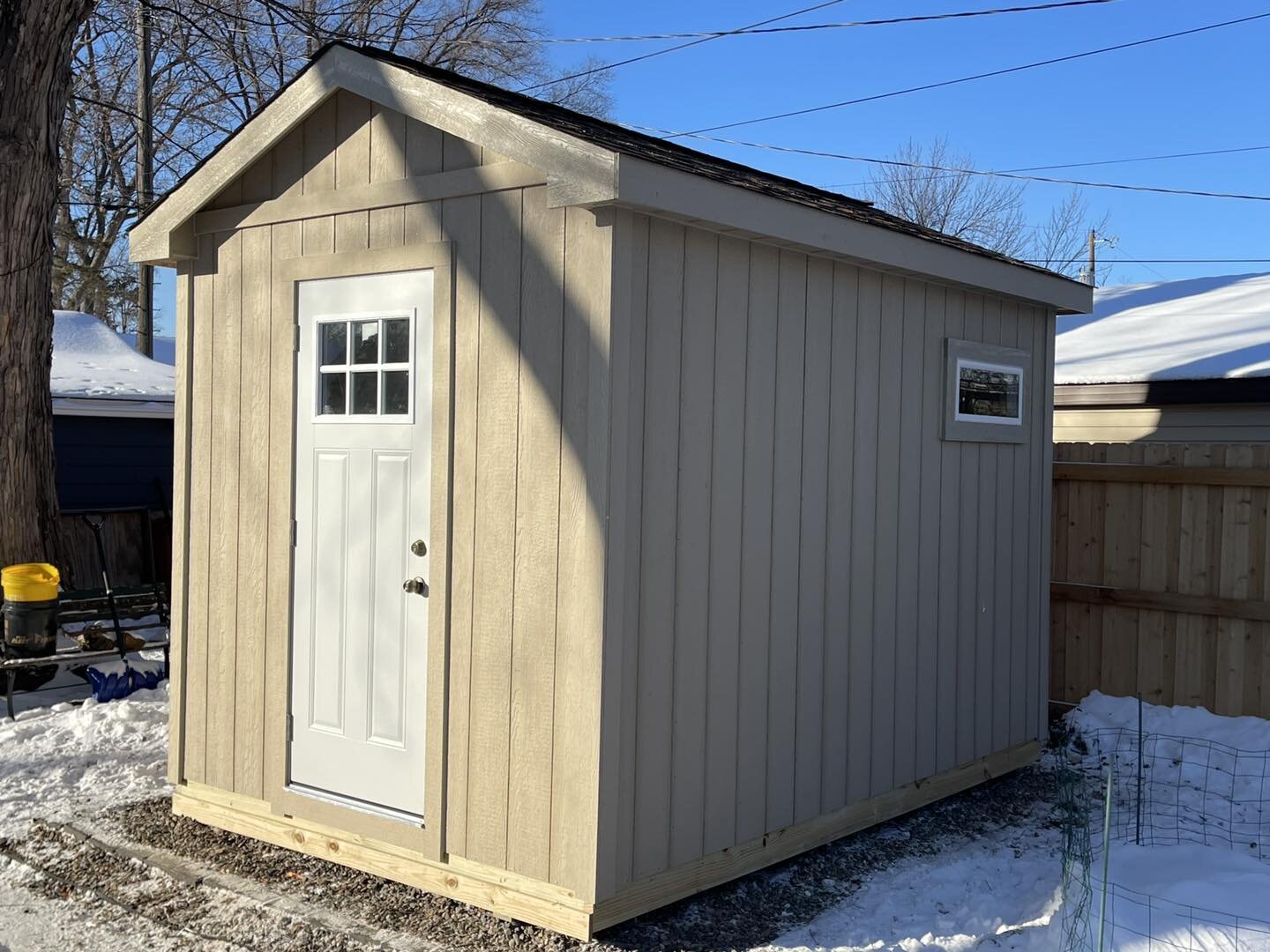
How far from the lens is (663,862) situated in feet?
14.2

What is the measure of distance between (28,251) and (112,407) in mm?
3543

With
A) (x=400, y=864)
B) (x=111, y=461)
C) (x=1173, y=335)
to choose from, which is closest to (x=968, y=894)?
(x=400, y=864)

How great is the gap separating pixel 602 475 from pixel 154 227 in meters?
2.66

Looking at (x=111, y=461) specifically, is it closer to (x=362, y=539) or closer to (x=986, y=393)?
(x=362, y=539)

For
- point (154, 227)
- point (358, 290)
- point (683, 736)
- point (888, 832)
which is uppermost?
point (154, 227)

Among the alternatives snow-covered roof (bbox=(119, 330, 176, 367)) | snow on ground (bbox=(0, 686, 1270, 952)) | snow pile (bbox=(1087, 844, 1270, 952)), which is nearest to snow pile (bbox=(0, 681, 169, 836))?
snow on ground (bbox=(0, 686, 1270, 952))

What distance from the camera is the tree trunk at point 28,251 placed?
8.18 meters

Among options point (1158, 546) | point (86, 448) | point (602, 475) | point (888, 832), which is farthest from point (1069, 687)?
point (86, 448)

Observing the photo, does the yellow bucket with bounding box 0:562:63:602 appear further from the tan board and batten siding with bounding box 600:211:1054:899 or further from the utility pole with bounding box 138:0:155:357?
the utility pole with bounding box 138:0:155:357

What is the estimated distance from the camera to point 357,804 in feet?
15.6

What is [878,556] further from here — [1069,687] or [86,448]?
[86,448]

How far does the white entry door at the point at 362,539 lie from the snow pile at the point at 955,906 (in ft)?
5.27

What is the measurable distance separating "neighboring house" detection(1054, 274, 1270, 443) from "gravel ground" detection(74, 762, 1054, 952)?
14.0ft

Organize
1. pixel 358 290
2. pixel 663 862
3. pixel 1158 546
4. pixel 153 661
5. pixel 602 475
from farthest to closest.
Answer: pixel 153 661 → pixel 1158 546 → pixel 358 290 → pixel 663 862 → pixel 602 475
